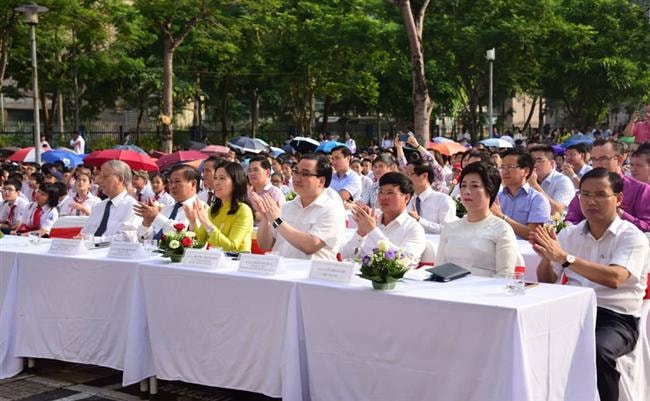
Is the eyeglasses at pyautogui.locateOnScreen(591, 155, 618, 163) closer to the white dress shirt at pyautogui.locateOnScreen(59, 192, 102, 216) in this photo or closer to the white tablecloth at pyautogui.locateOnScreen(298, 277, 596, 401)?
the white tablecloth at pyautogui.locateOnScreen(298, 277, 596, 401)

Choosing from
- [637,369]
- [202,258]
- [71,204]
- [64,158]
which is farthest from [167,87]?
[637,369]

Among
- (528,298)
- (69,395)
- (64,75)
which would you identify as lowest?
(69,395)

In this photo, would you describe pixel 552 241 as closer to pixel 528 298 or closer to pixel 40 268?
pixel 528 298

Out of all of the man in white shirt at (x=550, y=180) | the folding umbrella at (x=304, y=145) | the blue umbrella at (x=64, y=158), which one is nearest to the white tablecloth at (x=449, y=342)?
the man in white shirt at (x=550, y=180)

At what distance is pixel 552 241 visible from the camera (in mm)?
4379

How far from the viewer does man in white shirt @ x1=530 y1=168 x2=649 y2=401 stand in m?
4.41

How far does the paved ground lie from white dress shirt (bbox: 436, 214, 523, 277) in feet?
4.81

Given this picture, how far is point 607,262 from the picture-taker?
4.60 meters

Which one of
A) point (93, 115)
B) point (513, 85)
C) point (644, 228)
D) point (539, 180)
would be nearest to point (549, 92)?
point (513, 85)

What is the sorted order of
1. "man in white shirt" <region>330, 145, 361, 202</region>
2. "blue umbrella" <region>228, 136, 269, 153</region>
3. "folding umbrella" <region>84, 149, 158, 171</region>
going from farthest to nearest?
"blue umbrella" <region>228, 136, 269, 153</region>
"folding umbrella" <region>84, 149, 158, 171</region>
"man in white shirt" <region>330, 145, 361, 202</region>

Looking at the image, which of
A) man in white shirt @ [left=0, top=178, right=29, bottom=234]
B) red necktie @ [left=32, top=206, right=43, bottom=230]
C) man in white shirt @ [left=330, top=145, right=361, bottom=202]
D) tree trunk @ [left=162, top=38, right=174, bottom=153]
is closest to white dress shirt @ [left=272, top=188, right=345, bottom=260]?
man in white shirt @ [left=330, top=145, right=361, bottom=202]

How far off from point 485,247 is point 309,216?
4.46 ft

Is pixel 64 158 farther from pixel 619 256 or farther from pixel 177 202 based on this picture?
pixel 619 256

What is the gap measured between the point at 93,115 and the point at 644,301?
34.0 metres
